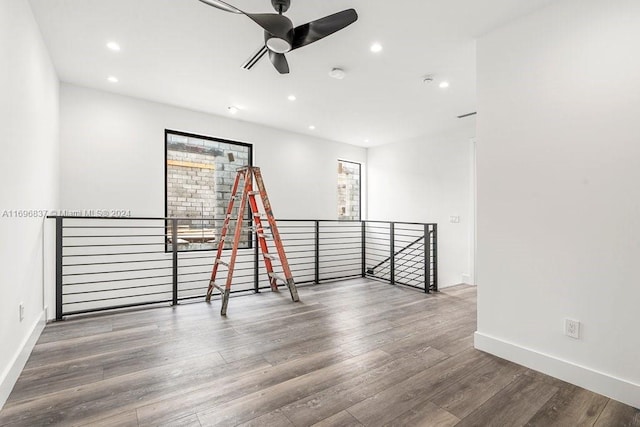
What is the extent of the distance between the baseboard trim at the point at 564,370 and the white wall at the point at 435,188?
278 centimetres

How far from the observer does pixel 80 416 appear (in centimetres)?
167

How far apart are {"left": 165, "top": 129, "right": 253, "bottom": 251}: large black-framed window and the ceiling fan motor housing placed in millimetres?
2914

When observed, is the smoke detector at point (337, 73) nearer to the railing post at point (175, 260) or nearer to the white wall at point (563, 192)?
the white wall at point (563, 192)

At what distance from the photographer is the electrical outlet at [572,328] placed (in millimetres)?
2051

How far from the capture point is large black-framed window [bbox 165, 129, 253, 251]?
454 centimetres

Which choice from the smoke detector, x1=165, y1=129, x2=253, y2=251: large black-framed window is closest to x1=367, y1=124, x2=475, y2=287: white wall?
the smoke detector

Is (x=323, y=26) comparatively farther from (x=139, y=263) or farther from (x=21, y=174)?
(x=139, y=263)

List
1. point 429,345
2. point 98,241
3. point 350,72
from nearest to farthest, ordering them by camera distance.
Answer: point 429,345
point 350,72
point 98,241

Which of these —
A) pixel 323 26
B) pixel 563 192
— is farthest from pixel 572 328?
pixel 323 26

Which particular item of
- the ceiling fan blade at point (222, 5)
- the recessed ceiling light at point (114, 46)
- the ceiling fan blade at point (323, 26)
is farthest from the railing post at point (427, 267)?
the recessed ceiling light at point (114, 46)

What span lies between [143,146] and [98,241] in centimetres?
136

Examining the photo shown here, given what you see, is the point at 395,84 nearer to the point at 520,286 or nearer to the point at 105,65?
the point at 520,286

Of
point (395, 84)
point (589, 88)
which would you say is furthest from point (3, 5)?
point (589, 88)

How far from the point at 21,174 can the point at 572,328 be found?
3931mm
